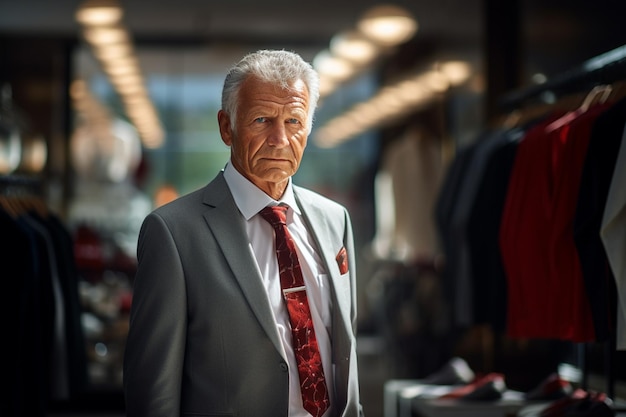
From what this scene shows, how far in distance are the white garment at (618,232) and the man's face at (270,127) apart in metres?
1.21

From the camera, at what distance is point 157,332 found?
2461mm

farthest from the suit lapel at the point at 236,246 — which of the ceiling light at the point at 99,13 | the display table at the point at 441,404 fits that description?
the ceiling light at the point at 99,13

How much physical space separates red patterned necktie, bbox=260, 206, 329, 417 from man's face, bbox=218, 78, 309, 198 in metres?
0.14

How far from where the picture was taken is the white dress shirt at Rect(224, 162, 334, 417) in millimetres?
2574

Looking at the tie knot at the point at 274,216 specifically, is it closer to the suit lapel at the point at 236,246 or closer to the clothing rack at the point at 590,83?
the suit lapel at the point at 236,246

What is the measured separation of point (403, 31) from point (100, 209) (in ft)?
9.09

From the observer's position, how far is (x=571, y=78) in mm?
4191

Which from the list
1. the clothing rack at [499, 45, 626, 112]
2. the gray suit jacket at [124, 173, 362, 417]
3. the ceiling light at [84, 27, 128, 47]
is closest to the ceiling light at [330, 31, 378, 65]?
the ceiling light at [84, 27, 128, 47]

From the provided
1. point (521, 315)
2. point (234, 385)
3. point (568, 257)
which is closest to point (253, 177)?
point (234, 385)

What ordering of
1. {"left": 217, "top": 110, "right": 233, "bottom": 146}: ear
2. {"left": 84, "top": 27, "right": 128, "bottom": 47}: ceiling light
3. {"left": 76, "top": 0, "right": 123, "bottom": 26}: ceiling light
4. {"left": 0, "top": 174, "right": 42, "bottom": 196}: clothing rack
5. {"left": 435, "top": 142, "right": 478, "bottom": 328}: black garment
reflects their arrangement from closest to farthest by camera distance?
{"left": 217, "top": 110, "right": 233, "bottom": 146}: ear, {"left": 435, "top": 142, "right": 478, "bottom": 328}: black garment, {"left": 0, "top": 174, "right": 42, "bottom": 196}: clothing rack, {"left": 76, "top": 0, "right": 123, "bottom": 26}: ceiling light, {"left": 84, "top": 27, "right": 128, "bottom": 47}: ceiling light

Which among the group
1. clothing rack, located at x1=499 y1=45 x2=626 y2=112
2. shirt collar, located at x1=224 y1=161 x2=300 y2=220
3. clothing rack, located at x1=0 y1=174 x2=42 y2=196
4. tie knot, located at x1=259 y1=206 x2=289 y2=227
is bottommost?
tie knot, located at x1=259 y1=206 x2=289 y2=227

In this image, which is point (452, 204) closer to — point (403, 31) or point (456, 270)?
point (456, 270)

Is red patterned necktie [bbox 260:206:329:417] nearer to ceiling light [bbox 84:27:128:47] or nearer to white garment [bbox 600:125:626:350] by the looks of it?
white garment [bbox 600:125:626:350]

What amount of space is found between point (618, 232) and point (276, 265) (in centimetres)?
130
